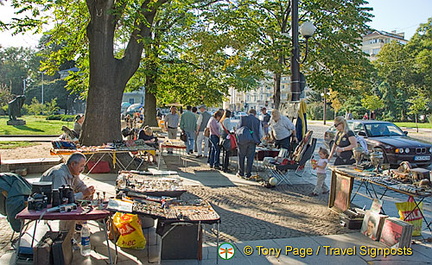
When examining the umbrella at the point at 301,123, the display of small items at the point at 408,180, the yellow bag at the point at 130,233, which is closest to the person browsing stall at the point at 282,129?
the umbrella at the point at 301,123

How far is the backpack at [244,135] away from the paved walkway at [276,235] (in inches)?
45.2

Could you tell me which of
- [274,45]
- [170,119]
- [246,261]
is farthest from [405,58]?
[246,261]

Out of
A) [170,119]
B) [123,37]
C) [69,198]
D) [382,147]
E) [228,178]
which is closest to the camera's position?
[69,198]

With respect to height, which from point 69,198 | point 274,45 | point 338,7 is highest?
point 338,7

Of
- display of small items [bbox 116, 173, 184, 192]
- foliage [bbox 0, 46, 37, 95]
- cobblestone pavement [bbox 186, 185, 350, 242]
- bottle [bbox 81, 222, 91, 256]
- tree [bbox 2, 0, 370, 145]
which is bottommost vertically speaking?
cobblestone pavement [bbox 186, 185, 350, 242]

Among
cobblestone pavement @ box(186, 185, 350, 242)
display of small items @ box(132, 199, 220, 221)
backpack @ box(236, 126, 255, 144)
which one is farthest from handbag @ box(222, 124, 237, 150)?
display of small items @ box(132, 199, 220, 221)

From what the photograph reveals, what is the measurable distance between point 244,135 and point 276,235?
4.05 metres

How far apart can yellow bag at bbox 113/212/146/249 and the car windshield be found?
10478mm

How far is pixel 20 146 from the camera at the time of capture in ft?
52.8

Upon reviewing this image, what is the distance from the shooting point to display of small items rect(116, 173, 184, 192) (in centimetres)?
572

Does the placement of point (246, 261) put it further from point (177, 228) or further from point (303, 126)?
point (303, 126)

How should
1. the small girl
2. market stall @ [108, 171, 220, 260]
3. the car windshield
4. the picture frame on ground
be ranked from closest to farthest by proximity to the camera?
market stall @ [108, 171, 220, 260], the picture frame on ground, the small girl, the car windshield

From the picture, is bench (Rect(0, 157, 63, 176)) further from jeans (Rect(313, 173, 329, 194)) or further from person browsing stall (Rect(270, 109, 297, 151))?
jeans (Rect(313, 173, 329, 194))

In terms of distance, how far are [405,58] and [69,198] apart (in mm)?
58976
